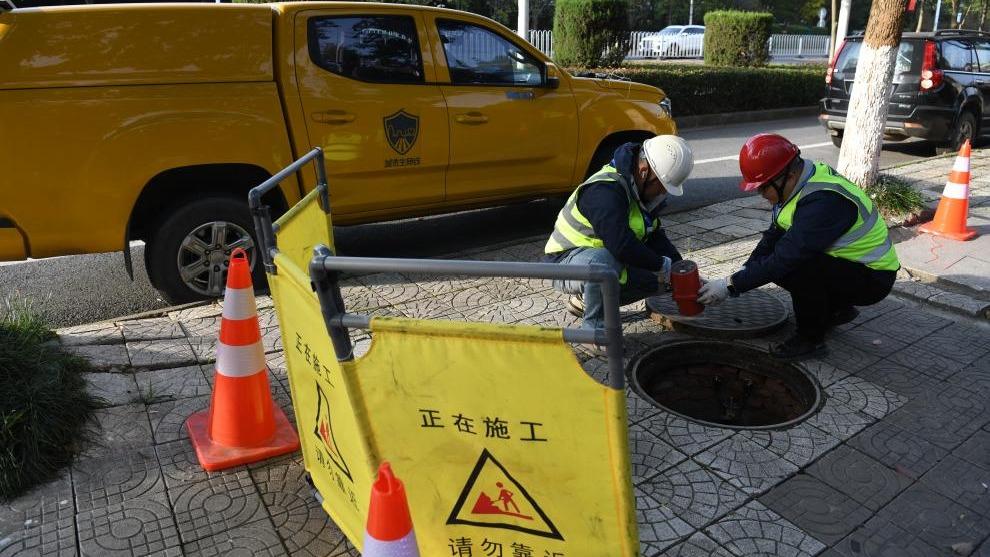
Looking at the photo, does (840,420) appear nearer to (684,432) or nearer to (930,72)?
(684,432)

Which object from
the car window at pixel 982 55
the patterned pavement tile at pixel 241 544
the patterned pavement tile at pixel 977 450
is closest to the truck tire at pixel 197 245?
the patterned pavement tile at pixel 241 544

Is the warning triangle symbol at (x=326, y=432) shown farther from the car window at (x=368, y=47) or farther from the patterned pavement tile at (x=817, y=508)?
the car window at (x=368, y=47)

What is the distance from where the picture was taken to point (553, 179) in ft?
20.7

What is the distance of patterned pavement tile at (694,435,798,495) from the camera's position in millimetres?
2986

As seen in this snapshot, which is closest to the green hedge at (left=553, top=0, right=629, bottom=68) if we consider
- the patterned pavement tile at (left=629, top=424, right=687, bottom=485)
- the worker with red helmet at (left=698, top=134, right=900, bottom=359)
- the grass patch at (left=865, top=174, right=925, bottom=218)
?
the grass patch at (left=865, top=174, right=925, bottom=218)

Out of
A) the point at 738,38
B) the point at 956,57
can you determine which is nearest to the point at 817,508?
the point at 956,57

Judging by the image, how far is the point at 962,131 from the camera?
1086 cm

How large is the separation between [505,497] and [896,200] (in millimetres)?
6043

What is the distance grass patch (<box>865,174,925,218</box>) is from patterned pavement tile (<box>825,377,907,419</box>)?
353cm

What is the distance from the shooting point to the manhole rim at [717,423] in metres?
3.40

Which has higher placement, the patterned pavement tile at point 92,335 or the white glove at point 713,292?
the white glove at point 713,292

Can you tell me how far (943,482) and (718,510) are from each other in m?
0.99

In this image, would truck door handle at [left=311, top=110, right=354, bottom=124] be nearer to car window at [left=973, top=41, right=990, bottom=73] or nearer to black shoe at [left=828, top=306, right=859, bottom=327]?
black shoe at [left=828, top=306, right=859, bottom=327]

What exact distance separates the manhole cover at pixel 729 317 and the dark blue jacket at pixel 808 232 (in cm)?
57
